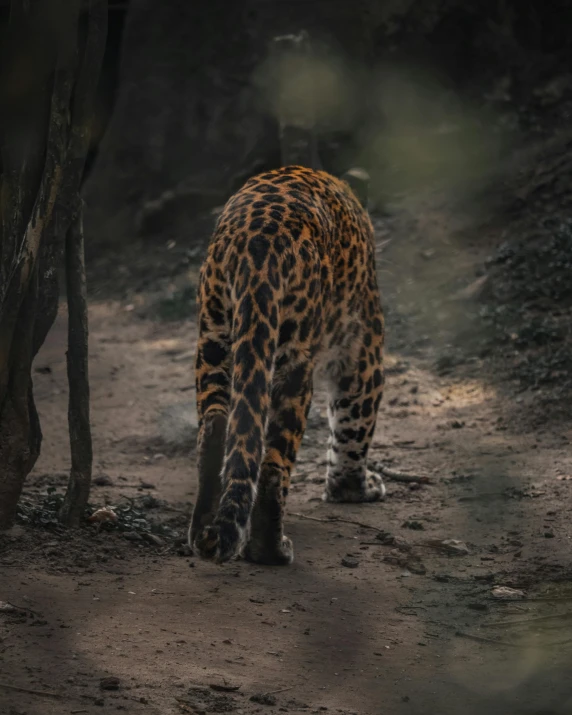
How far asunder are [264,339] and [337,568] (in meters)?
1.36

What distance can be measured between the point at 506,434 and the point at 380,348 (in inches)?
61.0

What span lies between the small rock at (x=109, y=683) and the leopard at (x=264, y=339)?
25.3 inches

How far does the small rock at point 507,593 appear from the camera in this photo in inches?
204

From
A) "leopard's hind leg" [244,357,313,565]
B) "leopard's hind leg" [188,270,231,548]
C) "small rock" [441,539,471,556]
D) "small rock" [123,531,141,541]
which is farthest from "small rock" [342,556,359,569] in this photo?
"small rock" [123,531,141,541]

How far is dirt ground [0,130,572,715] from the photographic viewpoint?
13.3ft

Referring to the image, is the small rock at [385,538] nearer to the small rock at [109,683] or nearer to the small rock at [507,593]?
the small rock at [507,593]

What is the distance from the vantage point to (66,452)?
7.88 metres

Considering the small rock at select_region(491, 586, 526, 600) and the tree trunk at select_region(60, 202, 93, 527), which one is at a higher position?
the tree trunk at select_region(60, 202, 93, 527)

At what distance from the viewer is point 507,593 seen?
5203mm

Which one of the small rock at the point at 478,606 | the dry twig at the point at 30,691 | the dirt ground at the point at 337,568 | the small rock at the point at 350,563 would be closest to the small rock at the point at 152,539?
the dirt ground at the point at 337,568

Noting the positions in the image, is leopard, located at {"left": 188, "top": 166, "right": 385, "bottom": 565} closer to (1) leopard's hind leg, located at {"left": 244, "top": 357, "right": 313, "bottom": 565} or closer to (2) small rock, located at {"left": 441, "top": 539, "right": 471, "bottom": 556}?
(1) leopard's hind leg, located at {"left": 244, "top": 357, "right": 313, "bottom": 565}

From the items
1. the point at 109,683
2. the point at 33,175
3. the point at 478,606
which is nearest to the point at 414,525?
the point at 478,606

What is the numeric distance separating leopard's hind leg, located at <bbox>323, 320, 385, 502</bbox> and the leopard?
7.1 inches

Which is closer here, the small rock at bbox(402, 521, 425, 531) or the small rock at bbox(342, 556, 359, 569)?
the small rock at bbox(342, 556, 359, 569)
